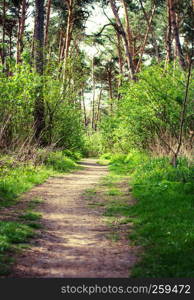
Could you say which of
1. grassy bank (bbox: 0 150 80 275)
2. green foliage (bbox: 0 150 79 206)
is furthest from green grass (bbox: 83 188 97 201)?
green foliage (bbox: 0 150 79 206)

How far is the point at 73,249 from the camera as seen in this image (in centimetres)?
555

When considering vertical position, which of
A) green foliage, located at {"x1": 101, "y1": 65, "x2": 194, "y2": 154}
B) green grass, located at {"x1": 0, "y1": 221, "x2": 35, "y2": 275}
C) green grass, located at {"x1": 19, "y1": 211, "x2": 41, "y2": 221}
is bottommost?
green grass, located at {"x1": 19, "y1": 211, "x2": 41, "y2": 221}

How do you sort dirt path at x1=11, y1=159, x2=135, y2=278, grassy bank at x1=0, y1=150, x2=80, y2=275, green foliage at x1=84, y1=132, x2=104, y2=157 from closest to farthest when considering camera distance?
1. dirt path at x1=11, y1=159, x2=135, y2=278
2. grassy bank at x1=0, y1=150, x2=80, y2=275
3. green foliage at x1=84, y1=132, x2=104, y2=157

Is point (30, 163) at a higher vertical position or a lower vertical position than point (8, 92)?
lower

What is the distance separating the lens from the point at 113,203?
8938 millimetres

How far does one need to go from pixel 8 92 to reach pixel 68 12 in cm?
1554

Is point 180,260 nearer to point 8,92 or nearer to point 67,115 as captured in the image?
Answer: point 8,92

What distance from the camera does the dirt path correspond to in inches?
182

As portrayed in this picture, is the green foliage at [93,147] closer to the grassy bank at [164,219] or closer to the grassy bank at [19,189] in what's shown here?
the grassy bank at [19,189]

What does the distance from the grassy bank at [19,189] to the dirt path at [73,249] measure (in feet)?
0.64

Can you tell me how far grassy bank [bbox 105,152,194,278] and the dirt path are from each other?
0.35 metres

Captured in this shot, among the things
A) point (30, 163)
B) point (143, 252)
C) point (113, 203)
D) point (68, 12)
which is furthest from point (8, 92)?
point (68, 12)

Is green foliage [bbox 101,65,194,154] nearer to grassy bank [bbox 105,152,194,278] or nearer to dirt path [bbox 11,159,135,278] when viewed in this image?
grassy bank [bbox 105,152,194,278]

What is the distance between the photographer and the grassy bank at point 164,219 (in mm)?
4727
